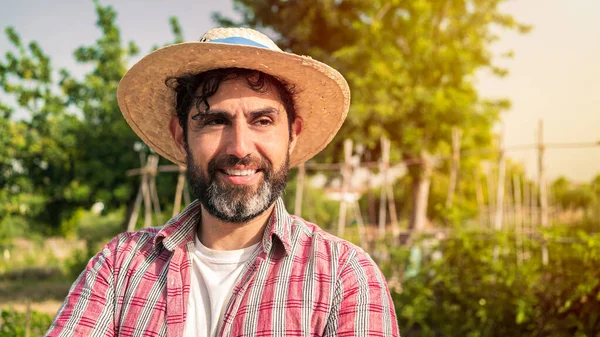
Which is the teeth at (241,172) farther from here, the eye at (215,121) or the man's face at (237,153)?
the eye at (215,121)

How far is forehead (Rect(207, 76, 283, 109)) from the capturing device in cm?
175

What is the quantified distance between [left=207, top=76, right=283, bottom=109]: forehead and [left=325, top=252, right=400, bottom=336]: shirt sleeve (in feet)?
1.85

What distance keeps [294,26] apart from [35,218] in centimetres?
893

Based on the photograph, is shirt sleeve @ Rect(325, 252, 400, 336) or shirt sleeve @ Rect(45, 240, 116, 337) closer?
shirt sleeve @ Rect(325, 252, 400, 336)

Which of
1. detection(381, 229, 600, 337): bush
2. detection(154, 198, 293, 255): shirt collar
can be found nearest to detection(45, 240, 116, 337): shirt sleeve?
detection(154, 198, 293, 255): shirt collar

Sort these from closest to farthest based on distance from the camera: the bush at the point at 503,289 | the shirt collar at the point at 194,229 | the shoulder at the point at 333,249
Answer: the shoulder at the point at 333,249
the shirt collar at the point at 194,229
the bush at the point at 503,289

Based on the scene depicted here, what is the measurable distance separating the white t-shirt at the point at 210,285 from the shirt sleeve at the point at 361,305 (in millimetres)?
331

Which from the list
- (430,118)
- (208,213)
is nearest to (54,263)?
(430,118)

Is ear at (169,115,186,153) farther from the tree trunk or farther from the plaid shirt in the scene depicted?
the tree trunk

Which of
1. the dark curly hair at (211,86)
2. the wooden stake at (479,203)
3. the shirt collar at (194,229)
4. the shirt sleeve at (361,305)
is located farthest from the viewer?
the wooden stake at (479,203)

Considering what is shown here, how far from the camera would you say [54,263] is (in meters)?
19.4

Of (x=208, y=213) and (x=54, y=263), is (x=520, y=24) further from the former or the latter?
(x=208, y=213)

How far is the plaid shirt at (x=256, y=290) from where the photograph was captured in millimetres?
Answer: 1511

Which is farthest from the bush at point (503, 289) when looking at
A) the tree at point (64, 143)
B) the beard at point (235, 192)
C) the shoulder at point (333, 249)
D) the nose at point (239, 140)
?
the tree at point (64, 143)
